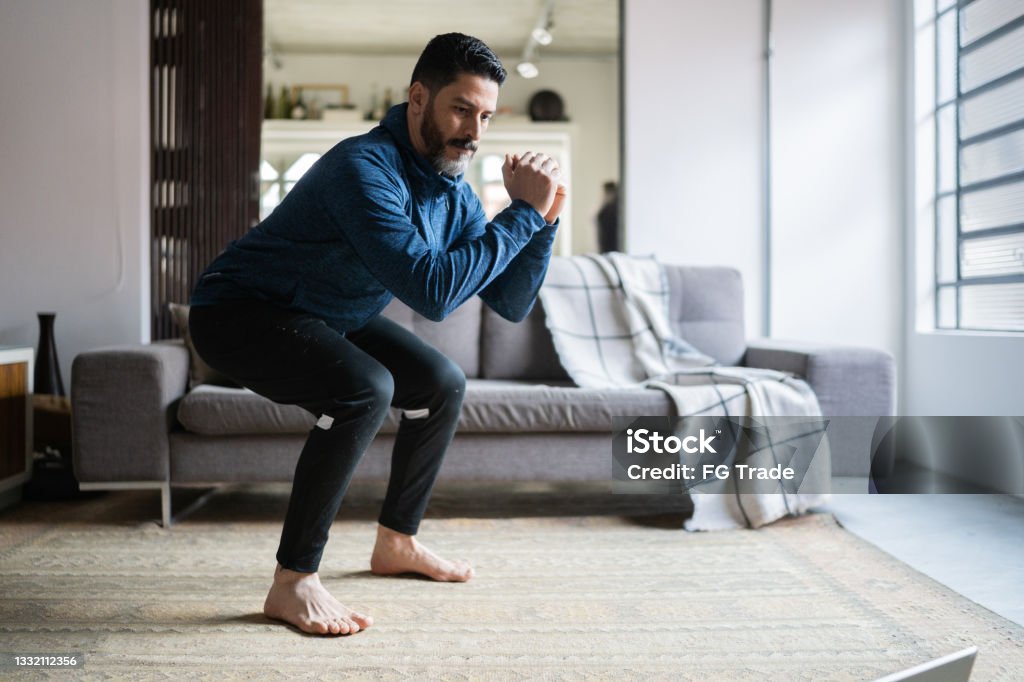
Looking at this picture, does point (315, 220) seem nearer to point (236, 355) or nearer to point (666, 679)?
point (236, 355)

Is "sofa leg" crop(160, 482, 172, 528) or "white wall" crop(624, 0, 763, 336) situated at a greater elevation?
"white wall" crop(624, 0, 763, 336)

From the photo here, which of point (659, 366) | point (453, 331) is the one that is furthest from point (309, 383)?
point (659, 366)

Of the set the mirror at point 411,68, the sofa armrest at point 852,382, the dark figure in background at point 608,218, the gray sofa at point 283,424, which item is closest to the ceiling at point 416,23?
the mirror at point 411,68

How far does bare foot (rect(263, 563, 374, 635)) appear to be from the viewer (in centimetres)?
166

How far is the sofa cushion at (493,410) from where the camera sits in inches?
102

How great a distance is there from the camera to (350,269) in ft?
5.61

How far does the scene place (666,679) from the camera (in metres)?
1.44

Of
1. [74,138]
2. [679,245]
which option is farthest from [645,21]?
[74,138]

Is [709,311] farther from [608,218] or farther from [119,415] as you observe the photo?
[119,415]

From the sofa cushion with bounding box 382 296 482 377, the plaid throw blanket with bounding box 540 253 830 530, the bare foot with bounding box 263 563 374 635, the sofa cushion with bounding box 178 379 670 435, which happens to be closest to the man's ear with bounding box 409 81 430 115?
the bare foot with bounding box 263 563 374 635

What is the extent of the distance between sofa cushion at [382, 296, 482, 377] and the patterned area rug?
0.65 meters

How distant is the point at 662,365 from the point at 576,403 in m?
0.52

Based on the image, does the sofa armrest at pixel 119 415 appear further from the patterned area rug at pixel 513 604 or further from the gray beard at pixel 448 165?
the gray beard at pixel 448 165

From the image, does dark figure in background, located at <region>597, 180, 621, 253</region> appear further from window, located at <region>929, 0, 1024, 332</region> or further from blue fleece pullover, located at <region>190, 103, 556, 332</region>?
blue fleece pullover, located at <region>190, 103, 556, 332</region>
